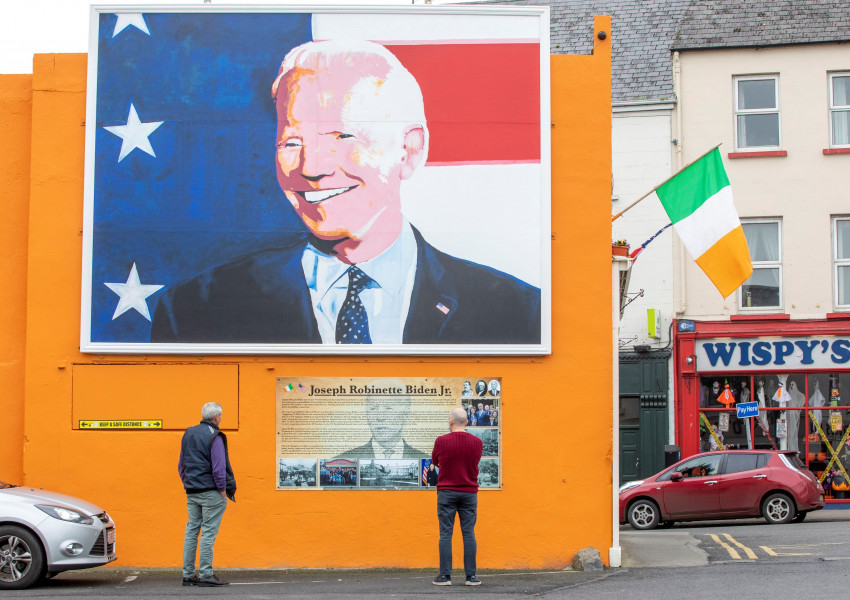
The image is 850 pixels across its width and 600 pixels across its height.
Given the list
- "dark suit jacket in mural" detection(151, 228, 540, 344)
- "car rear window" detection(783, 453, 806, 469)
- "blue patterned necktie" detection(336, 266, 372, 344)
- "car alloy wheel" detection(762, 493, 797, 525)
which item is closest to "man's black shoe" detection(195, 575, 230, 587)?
"dark suit jacket in mural" detection(151, 228, 540, 344)

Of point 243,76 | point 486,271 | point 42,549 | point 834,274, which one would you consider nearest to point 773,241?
point 834,274

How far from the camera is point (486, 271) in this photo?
40.2 feet

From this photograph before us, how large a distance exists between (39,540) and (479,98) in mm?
6771

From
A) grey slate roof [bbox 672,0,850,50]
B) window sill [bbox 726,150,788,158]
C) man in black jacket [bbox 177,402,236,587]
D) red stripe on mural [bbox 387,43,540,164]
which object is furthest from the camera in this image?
grey slate roof [bbox 672,0,850,50]

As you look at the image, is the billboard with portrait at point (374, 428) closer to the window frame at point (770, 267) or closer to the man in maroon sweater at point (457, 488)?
the man in maroon sweater at point (457, 488)

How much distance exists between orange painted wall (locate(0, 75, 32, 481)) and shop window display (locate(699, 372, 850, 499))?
1610 centimetres

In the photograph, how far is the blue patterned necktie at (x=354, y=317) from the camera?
12.2 metres

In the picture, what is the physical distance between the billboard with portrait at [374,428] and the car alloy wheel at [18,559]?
9.04ft

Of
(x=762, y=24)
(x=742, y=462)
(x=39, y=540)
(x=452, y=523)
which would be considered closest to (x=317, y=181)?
(x=452, y=523)

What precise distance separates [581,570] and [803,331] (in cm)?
1363

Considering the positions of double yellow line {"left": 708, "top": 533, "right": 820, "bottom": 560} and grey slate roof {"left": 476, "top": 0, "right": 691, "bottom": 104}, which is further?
grey slate roof {"left": 476, "top": 0, "right": 691, "bottom": 104}

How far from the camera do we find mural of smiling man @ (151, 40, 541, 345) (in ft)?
40.0

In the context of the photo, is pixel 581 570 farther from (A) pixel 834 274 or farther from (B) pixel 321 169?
(A) pixel 834 274

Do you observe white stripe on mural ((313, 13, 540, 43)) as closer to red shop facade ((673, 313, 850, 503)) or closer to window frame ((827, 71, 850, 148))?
red shop facade ((673, 313, 850, 503))
